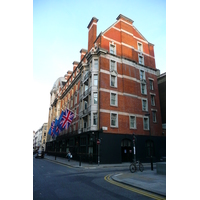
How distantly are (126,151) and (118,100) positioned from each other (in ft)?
27.8

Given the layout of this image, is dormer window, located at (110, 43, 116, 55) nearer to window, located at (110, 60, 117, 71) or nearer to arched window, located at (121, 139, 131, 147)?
window, located at (110, 60, 117, 71)

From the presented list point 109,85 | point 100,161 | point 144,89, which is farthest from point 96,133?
point 144,89

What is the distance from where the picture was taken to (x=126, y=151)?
86.2 feet

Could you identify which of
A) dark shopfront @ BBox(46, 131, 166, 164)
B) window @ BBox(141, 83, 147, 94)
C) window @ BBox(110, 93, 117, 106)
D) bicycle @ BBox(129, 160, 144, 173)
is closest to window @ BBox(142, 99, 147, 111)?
window @ BBox(141, 83, 147, 94)

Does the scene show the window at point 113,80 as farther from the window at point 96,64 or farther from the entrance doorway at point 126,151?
the entrance doorway at point 126,151

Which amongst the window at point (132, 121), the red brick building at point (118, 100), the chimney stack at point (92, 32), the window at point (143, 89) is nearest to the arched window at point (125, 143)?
the red brick building at point (118, 100)

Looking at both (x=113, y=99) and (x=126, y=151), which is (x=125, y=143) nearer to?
(x=126, y=151)

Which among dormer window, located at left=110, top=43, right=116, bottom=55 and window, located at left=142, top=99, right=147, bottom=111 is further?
window, located at left=142, top=99, right=147, bottom=111

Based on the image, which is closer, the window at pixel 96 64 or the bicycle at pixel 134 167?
the bicycle at pixel 134 167

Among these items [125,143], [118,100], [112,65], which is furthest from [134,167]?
[112,65]

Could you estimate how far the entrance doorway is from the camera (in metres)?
25.9

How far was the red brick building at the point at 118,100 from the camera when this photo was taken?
2500 cm

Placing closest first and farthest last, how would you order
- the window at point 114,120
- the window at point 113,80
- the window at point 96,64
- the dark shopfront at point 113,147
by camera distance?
the dark shopfront at point 113,147
the window at point 114,120
the window at point 113,80
the window at point 96,64

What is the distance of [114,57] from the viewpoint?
29.2 meters
